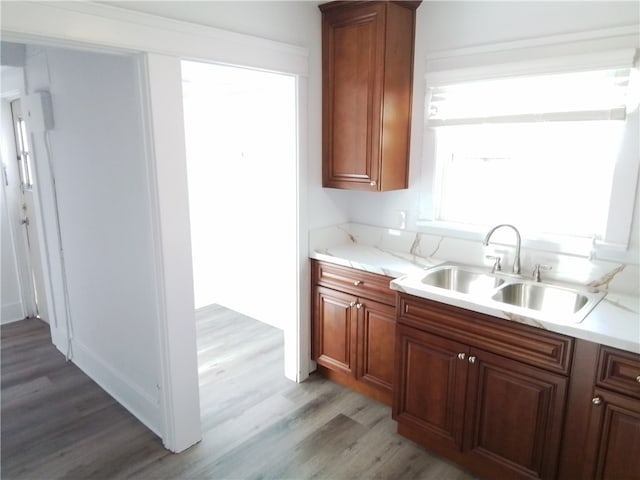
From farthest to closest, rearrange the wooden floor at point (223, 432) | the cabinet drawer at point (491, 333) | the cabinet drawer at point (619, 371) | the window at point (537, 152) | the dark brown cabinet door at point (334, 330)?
the dark brown cabinet door at point (334, 330) → the wooden floor at point (223, 432) → the window at point (537, 152) → the cabinet drawer at point (491, 333) → the cabinet drawer at point (619, 371)

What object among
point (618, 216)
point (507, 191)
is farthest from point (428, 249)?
point (618, 216)

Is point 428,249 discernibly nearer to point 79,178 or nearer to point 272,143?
point 272,143

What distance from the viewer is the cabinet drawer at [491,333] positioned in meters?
1.79

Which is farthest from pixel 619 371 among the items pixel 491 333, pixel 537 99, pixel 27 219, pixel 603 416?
pixel 27 219

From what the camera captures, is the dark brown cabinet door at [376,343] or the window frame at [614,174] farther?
the dark brown cabinet door at [376,343]

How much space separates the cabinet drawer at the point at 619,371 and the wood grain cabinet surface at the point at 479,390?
0.13 meters

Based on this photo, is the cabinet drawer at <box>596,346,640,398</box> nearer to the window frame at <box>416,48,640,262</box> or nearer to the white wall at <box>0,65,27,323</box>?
the window frame at <box>416,48,640,262</box>

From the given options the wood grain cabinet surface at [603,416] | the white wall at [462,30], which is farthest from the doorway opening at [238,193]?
the wood grain cabinet surface at [603,416]

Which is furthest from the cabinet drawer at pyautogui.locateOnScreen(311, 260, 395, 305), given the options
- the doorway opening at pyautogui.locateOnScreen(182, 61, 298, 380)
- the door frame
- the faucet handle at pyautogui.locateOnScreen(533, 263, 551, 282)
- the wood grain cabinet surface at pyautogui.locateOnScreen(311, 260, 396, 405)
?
the door frame

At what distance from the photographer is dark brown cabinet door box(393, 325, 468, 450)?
2123mm

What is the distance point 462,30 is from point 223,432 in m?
2.70

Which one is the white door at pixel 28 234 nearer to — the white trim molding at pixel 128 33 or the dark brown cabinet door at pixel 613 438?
the white trim molding at pixel 128 33

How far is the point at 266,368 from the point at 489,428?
170 cm

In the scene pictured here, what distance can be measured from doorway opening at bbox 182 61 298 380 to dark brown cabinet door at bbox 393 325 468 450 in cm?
90
